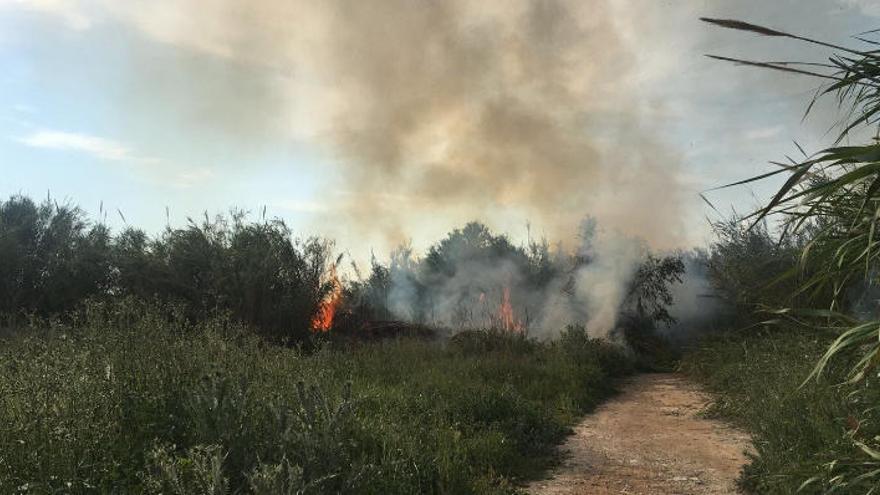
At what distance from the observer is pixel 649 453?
24.1 ft

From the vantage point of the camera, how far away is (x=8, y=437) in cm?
392

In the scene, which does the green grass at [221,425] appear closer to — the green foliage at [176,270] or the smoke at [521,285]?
the green foliage at [176,270]

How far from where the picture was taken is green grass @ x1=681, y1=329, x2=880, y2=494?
393cm

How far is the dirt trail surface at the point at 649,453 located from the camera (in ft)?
19.9

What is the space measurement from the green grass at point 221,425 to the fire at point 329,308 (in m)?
7.45

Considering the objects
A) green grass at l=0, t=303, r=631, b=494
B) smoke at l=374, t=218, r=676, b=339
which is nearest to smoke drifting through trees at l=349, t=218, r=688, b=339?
smoke at l=374, t=218, r=676, b=339

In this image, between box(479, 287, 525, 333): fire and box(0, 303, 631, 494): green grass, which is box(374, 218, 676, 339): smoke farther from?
box(0, 303, 631, 494): green grass

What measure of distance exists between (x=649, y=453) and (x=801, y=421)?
1842mm

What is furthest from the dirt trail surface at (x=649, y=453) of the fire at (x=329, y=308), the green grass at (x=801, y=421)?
the fire at (x=329, y=308)

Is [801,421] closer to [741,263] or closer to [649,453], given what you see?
[649,453]

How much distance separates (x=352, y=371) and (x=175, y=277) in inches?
267

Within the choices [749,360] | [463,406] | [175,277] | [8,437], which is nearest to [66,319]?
[175,277]

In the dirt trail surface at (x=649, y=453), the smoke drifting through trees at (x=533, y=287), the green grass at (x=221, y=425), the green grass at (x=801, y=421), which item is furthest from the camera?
the smoke drifting through trees at (x=533, y=287)

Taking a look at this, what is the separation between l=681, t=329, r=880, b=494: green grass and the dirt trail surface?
0.38m
